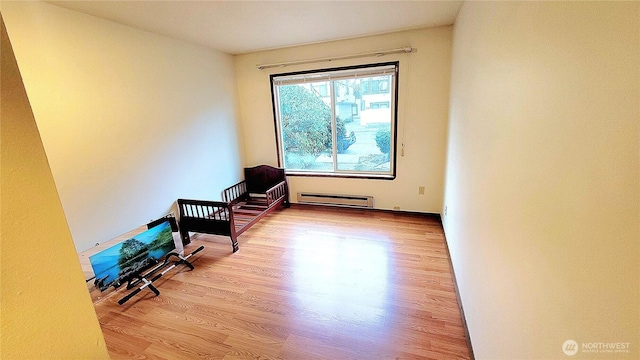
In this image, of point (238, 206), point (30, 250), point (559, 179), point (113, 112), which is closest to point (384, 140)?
point (238, 206)

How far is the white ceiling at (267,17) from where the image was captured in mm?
2086

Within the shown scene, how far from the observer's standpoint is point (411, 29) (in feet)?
10.00

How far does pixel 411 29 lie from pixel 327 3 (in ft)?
4.43

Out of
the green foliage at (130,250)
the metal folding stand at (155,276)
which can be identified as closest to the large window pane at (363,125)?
the metal folding stand at (155,276)

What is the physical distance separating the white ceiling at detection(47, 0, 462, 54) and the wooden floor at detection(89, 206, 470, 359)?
2.33 metres

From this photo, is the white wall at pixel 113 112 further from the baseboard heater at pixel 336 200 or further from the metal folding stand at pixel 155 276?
the baseboard heater at pixel 336 200

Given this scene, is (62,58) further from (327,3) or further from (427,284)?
(427,284)

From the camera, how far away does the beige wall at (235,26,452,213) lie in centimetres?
311

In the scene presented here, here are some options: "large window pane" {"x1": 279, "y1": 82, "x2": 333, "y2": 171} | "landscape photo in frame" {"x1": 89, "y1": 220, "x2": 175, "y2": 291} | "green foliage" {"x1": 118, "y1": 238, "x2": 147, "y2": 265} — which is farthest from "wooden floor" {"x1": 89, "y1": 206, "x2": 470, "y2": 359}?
"large window pane" {"x1": 279, "y1": 82, "x2": 333, "y2": 171}

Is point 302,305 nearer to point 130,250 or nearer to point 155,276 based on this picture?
point 155,276

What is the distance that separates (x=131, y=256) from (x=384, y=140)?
3129 millimetres

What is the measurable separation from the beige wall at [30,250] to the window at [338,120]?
3.35 m

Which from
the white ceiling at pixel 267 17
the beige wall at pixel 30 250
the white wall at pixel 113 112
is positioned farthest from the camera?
the white ceiling at pixel 267 17

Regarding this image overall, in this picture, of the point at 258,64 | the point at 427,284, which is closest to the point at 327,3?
the point at 258,64
